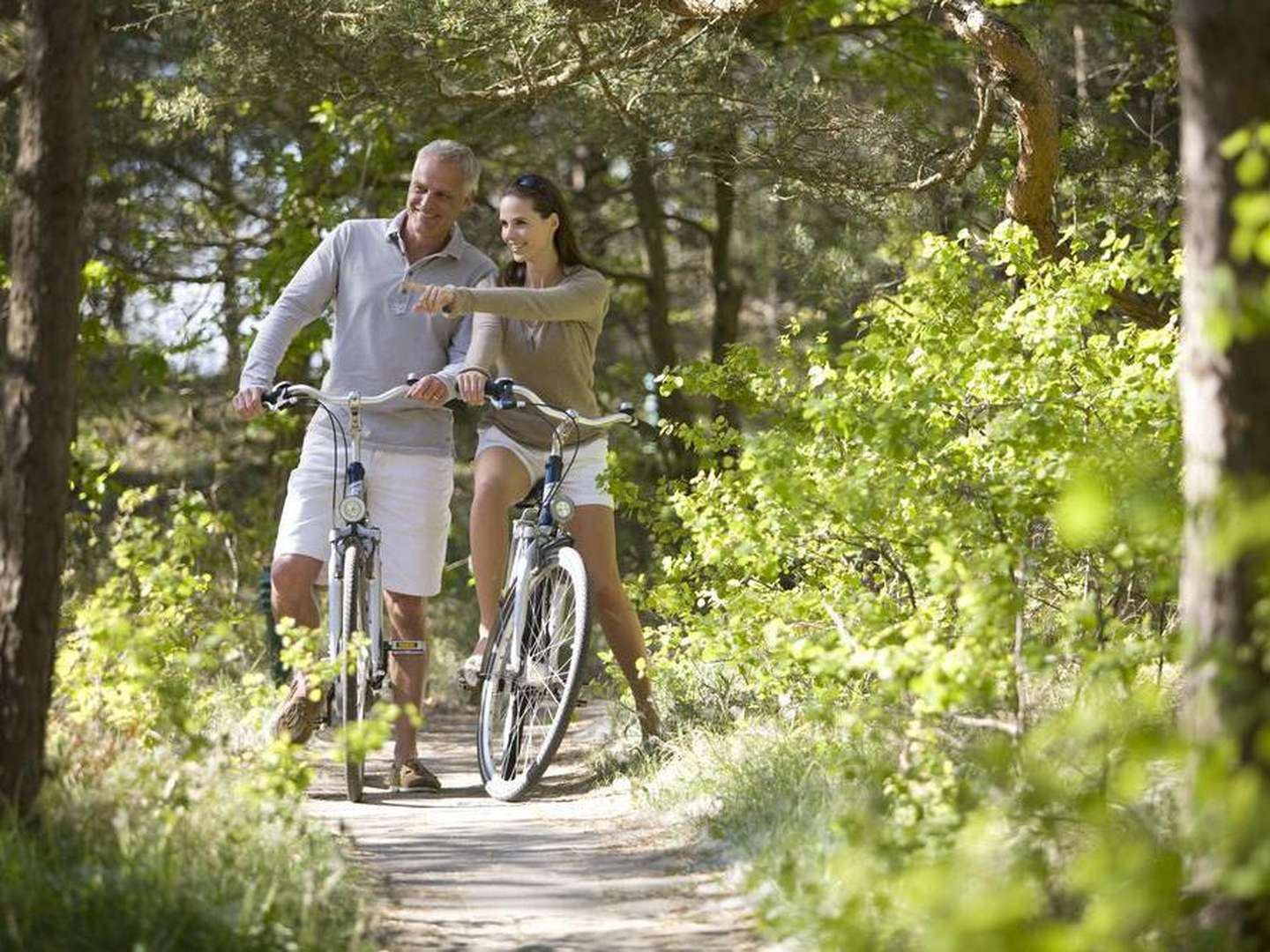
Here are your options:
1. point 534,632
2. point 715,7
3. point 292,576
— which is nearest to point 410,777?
point 534,632

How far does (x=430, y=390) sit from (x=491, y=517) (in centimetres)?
66

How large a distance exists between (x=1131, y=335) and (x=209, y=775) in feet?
11.3

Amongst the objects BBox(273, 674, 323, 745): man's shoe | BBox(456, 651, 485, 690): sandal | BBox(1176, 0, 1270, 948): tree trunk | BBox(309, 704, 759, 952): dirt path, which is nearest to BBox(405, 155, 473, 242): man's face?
BBox(456, 651, 485, 690): sandal

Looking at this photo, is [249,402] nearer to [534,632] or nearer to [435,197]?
[435,197]

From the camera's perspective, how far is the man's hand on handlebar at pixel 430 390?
20.4 feet

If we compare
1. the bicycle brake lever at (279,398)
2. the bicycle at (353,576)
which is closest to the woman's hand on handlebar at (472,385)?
the bicycle at (353,576)

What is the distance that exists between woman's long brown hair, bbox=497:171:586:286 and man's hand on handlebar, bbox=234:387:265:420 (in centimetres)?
101

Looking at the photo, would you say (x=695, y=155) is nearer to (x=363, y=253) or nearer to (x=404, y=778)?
(x=363, y=253)

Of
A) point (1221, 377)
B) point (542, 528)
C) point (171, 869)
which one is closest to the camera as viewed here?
point (1221, 377)

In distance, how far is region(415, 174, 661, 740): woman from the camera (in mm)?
6711

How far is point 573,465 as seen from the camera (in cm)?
677

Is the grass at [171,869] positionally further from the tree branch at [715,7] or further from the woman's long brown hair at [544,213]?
the tree branch at [715,7]

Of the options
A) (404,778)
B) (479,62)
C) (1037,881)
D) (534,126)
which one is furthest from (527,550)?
(534,126)

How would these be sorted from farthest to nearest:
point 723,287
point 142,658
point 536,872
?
1. point 723,287
2. point 536,872
3. point 142,658
